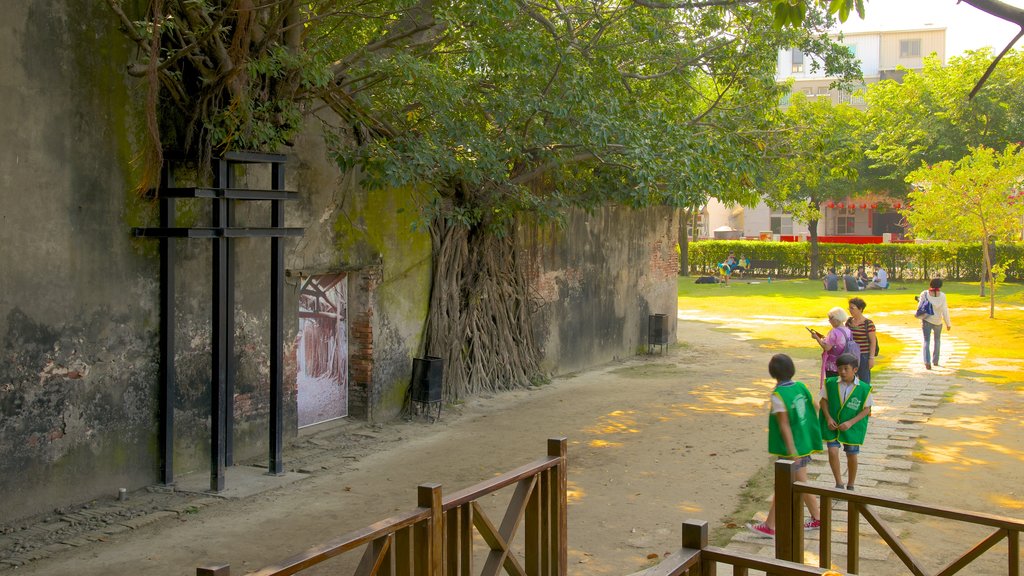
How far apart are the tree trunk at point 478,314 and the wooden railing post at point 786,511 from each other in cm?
786

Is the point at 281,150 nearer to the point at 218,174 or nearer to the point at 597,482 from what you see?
the point at 218,174

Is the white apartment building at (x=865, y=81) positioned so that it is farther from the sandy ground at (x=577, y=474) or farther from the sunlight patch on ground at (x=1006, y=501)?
the sunlight patch on ground at (x=1006, y=501)

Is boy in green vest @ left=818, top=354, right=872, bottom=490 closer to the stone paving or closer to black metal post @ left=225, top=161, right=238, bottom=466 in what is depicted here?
the stone paving

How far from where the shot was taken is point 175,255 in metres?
9.16

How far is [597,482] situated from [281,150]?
15.5 ft

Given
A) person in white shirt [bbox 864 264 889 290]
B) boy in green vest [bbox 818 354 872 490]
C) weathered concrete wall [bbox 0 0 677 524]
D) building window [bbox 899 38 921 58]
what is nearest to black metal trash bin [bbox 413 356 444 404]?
weathered concrete wall [bbox 0 0 677 524]

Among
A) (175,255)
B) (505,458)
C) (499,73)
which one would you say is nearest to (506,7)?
(499,73)

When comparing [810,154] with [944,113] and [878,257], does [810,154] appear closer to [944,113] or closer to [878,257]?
[944,113]

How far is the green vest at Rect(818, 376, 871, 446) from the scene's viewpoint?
7816mm

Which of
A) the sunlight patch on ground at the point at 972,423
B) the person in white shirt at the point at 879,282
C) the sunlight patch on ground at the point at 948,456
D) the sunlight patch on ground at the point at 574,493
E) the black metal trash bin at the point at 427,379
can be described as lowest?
the sunlight patch on ground at the point at 574,493

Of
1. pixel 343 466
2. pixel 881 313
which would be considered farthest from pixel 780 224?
pixel 343 466

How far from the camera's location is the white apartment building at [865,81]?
54375 millimetres

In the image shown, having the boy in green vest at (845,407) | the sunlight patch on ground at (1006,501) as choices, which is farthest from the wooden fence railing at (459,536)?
the sunlight patch on ground at (1006,501)

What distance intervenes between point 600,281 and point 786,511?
12.3 meters
